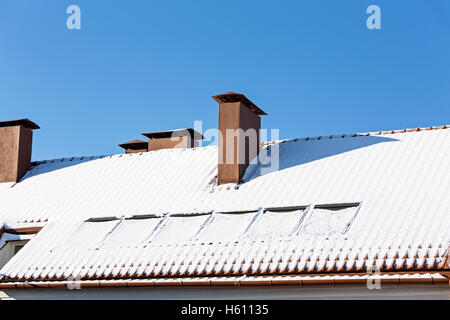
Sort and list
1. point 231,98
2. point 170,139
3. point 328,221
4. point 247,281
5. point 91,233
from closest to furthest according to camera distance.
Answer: point 247,281
point 328,221
point 91,233
point 231,98
point 170,139

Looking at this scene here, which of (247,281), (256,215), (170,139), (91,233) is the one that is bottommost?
(247,281)

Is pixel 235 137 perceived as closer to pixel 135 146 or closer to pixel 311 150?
pixel 311 150

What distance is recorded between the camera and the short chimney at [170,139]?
70.5 feet

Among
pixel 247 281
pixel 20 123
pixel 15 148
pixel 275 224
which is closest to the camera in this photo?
pixel 247 281

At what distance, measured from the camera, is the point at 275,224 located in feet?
44.9

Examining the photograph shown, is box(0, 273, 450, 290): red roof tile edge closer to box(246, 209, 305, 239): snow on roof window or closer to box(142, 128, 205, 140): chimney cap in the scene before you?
box(246, 209, 305, 239): snow on roof window

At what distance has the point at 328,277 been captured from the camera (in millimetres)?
11586

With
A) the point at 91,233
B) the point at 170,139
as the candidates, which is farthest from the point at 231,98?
the point at 170,139

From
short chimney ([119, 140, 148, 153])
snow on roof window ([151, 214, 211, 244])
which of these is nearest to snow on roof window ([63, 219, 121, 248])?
snow on roof window ([151, 214, 211, 244])

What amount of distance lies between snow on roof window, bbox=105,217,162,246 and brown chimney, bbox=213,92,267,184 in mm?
1978

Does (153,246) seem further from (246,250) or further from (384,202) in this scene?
(384,202)

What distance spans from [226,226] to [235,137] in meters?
3.11

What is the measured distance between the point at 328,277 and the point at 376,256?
0.84m
